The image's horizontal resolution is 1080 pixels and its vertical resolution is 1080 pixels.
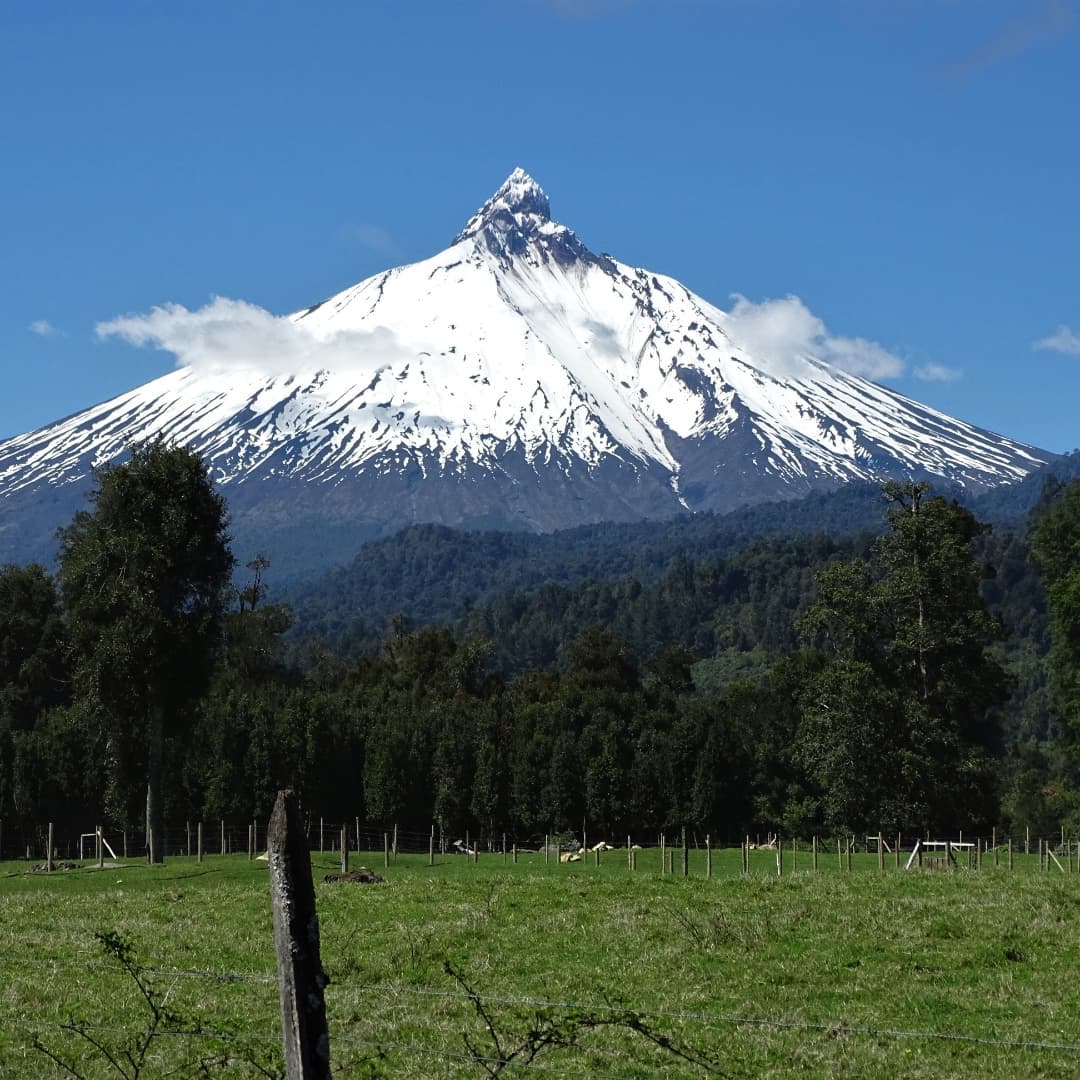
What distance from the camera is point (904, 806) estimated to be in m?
58.3

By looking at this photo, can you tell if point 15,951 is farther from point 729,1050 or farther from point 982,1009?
point 982,1009

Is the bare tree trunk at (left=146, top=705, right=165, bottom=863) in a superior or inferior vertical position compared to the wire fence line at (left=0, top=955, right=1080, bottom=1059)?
superior

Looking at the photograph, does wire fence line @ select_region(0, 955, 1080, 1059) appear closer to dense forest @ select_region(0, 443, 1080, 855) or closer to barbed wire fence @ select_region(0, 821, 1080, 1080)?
barbed wire fence @ select_region(0, 821, 1080, 1080)

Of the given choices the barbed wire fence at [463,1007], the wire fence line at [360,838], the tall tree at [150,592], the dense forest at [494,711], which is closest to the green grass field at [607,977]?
the barbed wire fence at [463,1007]

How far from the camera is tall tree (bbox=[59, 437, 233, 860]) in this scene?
5119 centimetres

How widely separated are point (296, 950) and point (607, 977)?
10.8 metres

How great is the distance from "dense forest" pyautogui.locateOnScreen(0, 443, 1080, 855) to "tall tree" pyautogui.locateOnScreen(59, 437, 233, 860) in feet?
0.29

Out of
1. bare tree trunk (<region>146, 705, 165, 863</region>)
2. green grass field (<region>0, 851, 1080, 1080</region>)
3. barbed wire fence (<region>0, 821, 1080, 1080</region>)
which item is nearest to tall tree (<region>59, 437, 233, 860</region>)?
bare tree trunk (<region>146, 705, 165, 863</region>)

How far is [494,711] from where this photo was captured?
90250mm

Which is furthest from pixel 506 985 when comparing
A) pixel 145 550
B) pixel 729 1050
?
pixel 145 550

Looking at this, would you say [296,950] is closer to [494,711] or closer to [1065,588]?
[1065,588]

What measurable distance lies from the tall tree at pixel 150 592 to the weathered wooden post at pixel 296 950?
4333 cm

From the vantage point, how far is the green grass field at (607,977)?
14.8 m

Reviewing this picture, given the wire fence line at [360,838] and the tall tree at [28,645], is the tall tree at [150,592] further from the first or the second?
the tall tree at [28,645]
